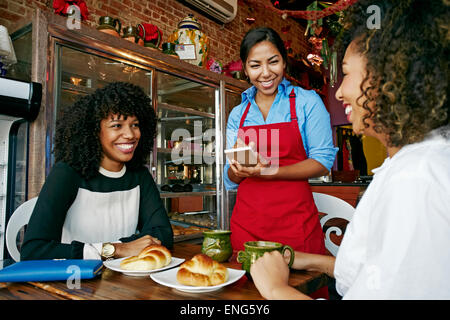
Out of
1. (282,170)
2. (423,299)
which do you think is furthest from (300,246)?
(423,299)

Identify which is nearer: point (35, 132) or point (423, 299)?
point (423, 299)

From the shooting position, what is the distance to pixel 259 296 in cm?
78

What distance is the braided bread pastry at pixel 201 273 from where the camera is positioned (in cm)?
80

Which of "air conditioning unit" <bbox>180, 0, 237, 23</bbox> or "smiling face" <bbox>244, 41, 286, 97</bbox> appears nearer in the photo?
"smiling face" <bbox>244, 41, 286, 97</bbox>

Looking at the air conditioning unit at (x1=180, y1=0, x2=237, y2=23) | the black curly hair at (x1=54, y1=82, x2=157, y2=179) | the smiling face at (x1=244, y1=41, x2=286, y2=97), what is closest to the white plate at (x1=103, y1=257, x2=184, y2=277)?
the black curly hair at (x1=54, y1=82, x2=157, y2=179)

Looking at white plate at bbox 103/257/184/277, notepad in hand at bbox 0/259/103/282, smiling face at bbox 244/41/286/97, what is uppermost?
smiling face at bbox 244/41/286/97

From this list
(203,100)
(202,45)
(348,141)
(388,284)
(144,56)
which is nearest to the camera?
(388,284)

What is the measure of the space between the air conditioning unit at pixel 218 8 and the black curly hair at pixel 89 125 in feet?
9.49

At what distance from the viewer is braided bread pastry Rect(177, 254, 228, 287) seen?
0.80m

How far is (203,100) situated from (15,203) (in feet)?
7.44

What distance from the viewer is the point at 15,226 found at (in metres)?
1.53

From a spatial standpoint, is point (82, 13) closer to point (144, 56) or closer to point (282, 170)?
point (144, 56)

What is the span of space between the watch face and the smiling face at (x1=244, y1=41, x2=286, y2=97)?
1.15m

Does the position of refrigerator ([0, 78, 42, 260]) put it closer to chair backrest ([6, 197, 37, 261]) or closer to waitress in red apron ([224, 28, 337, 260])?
chair backrest ([6, 197, 37, 261])
